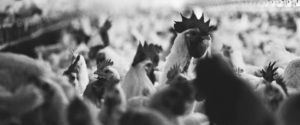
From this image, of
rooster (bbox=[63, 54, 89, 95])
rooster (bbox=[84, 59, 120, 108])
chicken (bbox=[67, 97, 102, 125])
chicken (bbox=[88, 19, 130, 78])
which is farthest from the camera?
chicken (bbox=[88, 19, 130, 78])

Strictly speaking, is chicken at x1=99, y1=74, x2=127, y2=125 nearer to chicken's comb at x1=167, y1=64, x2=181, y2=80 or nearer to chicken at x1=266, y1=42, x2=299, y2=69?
chicken's comb at x1=167, y1=64, x2=181, y2=80

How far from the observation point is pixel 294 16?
58.8 ft

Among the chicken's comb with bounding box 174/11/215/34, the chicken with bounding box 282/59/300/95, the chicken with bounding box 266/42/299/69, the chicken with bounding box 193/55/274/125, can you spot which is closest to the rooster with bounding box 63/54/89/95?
the chicken's comb with bounding box 174/11/215/34

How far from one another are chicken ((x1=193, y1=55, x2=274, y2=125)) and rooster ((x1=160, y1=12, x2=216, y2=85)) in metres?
1.73

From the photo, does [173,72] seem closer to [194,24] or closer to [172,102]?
[194,24]

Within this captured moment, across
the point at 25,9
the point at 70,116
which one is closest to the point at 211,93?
the point at 70,116

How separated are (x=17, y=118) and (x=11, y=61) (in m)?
0.27

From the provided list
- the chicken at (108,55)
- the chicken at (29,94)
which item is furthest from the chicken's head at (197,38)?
the chicken at (29,94)

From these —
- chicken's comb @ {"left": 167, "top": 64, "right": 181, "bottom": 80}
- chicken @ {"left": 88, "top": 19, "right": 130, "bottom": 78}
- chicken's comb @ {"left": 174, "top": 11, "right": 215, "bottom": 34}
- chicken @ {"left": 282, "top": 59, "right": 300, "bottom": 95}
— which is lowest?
chicken's comb @ {"left": 167, "top": 64, "right": 181, "bottom": 80}

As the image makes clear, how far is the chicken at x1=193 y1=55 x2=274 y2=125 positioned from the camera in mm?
2742

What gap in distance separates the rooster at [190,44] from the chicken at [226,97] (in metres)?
1.73

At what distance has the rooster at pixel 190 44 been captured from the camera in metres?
4.80

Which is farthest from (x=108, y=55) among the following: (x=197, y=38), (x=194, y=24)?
(x=197, y=38)

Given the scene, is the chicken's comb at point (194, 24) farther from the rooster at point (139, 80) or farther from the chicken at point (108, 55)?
the chicken at point (108, 55)
